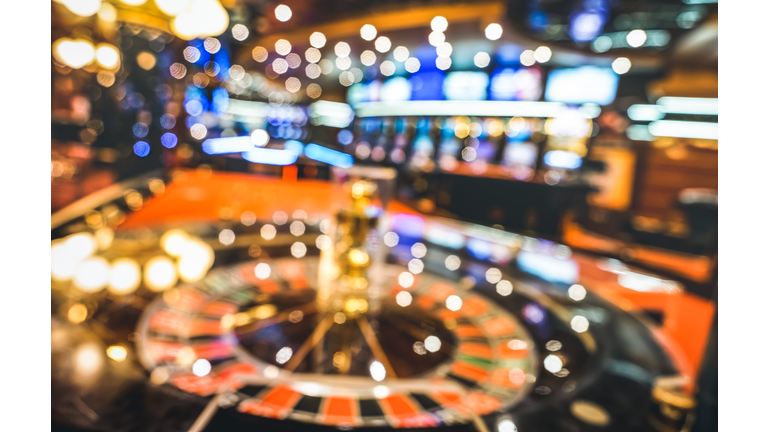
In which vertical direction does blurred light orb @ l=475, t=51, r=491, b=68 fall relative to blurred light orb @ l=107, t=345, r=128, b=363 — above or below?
above

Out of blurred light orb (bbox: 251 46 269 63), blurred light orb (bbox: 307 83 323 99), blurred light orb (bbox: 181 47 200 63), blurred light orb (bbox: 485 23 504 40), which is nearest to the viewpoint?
blurred light orb (bbox: 485 23 504 40)

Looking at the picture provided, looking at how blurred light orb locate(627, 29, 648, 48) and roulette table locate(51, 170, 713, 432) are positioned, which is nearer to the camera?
roulette table locate(51, 170, 713, 432)

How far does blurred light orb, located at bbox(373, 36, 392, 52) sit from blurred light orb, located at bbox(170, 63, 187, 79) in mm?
3912

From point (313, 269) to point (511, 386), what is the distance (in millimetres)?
1038

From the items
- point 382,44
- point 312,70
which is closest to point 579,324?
point 382,44

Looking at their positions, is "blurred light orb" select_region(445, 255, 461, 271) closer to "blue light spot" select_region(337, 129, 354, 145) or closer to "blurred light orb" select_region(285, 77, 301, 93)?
"blue light spot" select_region(337, 129, 354, 145)

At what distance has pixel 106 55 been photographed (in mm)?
4633

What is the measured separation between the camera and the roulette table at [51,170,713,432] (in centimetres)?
87

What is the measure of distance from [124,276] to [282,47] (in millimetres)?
10284

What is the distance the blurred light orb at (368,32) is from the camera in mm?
8346

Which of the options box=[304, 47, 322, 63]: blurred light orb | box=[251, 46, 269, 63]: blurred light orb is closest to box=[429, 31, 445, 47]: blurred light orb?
box=[304, 47, 322, 63]: blurred light orb

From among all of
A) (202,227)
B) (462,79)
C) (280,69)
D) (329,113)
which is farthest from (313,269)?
(329,113)

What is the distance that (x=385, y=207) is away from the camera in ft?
5.64

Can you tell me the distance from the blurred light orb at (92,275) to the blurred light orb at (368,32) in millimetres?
7622
